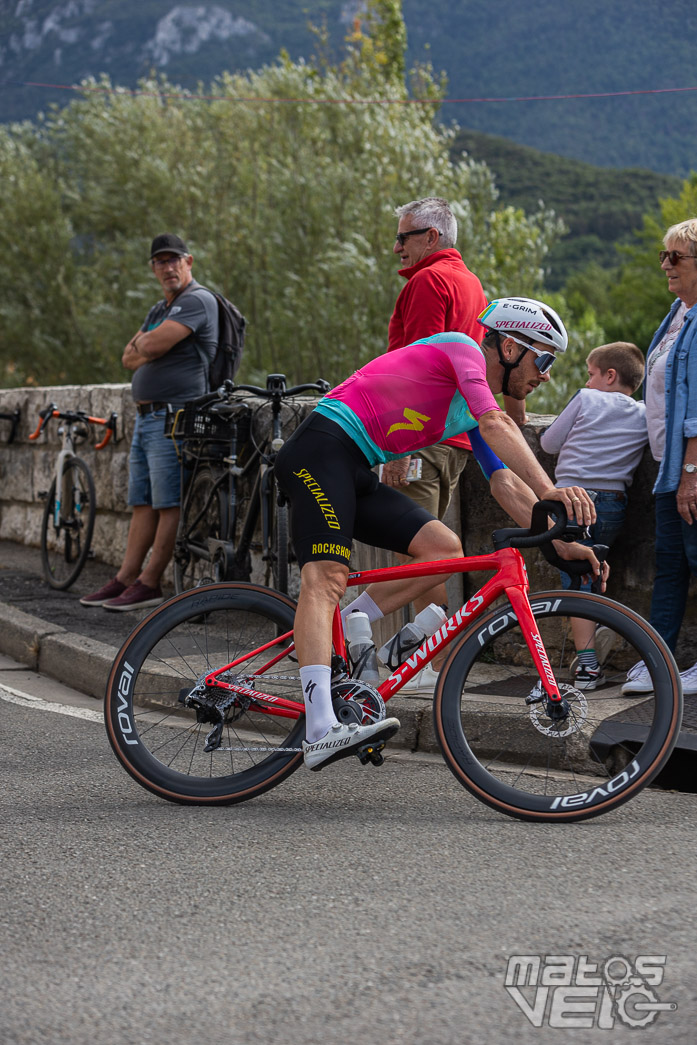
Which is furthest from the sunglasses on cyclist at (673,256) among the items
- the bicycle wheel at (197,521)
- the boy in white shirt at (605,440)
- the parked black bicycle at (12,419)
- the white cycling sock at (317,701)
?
the parked black bicycle at (12,419)

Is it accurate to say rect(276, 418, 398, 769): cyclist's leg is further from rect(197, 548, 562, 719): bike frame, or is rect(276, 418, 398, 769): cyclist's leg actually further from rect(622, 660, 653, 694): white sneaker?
rect(622, 660, 653, 694): white sneaker

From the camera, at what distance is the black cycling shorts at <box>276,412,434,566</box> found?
3859 mm

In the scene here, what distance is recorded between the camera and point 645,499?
534cm

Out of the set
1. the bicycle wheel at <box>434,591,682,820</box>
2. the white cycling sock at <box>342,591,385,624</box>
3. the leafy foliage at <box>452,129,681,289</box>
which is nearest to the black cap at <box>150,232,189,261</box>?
the white cycling sock at <box>342,591,385,624</box>

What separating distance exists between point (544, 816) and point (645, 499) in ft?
6.89

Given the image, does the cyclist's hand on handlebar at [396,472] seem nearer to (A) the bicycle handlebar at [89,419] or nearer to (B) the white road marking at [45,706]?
(B) the white road marking at [45,706]

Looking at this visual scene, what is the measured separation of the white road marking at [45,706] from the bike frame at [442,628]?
1503 mm

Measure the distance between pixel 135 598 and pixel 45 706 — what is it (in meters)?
1.74

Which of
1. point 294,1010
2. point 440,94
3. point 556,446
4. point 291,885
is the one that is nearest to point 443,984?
point 294,1010

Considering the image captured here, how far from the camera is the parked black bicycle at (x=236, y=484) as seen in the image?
6.12 meters

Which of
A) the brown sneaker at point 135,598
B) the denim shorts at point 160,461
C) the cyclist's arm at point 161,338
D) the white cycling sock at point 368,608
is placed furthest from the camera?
the brown sneaker at point 135,598

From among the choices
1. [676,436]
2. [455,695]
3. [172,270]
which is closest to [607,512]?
[676,436]

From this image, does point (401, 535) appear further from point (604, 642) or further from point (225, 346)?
point (225, 346)

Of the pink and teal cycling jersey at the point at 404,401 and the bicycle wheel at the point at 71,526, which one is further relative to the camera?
the bicycle wheel at the point at 71,526
